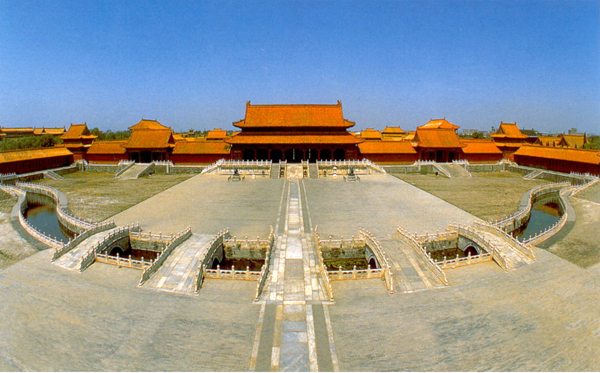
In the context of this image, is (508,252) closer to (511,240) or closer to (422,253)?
(511,240)

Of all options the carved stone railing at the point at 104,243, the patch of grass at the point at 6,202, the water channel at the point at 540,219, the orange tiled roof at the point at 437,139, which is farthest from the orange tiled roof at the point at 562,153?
the patch of grass at the point at 6,202

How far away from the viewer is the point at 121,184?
156ft

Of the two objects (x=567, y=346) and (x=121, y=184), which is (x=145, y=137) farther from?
(x=567, y=346)

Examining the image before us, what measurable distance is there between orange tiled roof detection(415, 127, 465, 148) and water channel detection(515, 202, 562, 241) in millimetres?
21845

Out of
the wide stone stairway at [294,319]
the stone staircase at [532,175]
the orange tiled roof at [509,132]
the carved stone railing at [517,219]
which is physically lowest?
the wide stone stairway at [294,319]

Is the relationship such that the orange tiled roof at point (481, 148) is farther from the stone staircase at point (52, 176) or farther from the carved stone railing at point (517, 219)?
the stone staircase at point (52, 176)

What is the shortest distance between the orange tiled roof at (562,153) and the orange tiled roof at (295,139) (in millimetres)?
29429

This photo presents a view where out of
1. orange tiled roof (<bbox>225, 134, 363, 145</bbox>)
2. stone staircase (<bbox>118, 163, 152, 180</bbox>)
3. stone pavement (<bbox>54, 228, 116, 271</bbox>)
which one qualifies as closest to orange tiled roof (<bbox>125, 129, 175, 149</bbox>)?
stone staircase (<bbox>118, 163, 152, 180</bbox>)

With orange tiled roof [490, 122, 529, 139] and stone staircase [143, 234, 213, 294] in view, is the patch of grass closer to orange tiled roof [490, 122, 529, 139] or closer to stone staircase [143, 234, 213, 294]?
stone staircase [143, 234, 213, 294]

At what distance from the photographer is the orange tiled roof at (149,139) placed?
60281 mm

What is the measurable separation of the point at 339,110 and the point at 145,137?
33319mm

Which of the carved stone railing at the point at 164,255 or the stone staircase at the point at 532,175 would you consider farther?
the stone staircase at the point at 532,175

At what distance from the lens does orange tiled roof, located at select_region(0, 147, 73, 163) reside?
5041 cm

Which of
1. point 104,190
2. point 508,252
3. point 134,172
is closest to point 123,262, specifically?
point 508,252
